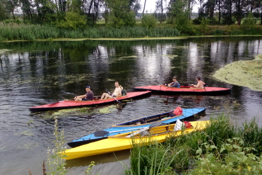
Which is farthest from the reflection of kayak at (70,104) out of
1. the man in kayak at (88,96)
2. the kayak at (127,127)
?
the kayak at (127,127)

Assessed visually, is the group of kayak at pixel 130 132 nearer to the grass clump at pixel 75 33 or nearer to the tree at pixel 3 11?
the grass clump at pixel 75 33

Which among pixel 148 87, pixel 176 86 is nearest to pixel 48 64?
pixel 148 87

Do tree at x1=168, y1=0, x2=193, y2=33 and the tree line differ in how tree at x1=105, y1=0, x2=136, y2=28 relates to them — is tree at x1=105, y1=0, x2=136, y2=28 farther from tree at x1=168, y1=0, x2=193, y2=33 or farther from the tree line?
tree at x1=168, y1=0, x2=193, y2=33

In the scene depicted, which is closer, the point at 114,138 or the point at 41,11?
the point at 114,138

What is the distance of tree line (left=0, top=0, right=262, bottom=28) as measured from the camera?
41.4 meters

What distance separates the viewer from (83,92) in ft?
36.9

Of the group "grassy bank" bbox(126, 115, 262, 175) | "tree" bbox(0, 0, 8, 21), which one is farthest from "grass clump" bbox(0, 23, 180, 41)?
"grassy bank" bbox(126, 115, 262, 175)

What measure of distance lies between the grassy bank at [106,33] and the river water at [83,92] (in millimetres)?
→ 12537

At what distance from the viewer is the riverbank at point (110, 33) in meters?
31.2

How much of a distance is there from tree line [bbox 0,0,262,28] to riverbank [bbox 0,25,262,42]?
3.01m

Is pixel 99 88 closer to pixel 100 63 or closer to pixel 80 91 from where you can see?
pixel 80 91

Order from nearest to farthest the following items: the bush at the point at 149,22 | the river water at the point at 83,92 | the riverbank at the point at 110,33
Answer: the river water at the point at 83,92
the riverbank at the point at 110,33
the bush at the point at 149,22

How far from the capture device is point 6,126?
24.9ft

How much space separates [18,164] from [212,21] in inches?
1959
